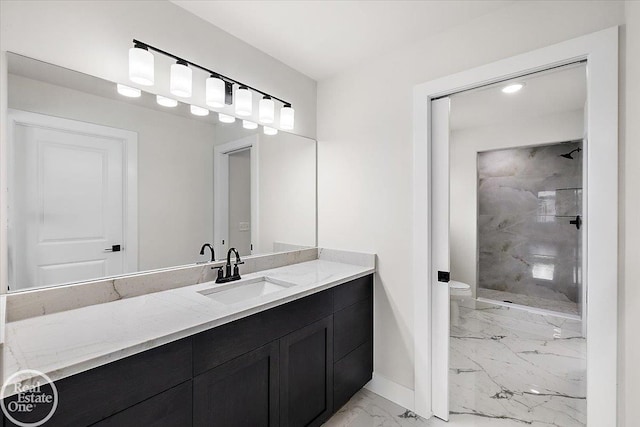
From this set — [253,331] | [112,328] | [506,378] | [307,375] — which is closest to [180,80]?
[112,328]

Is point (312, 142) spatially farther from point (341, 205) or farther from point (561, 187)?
point (561, 187)

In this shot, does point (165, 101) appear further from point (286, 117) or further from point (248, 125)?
point (286, 117)

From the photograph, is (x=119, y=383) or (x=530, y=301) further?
(x=530, y=301)

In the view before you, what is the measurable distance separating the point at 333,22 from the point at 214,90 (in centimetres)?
81

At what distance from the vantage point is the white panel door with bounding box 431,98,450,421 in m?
1.78

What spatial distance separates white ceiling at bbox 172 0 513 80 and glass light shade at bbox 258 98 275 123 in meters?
0.38

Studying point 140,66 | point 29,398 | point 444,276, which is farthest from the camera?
point 444,276

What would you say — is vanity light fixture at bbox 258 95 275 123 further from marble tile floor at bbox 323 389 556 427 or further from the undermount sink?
marble tile floor at bbox 323 389 556 427

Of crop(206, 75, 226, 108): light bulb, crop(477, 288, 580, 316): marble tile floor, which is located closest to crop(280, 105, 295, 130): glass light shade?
crop(206, 75, 226, 108): light bulb

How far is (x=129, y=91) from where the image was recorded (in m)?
1.40

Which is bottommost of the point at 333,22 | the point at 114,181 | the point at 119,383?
the point at 119,383

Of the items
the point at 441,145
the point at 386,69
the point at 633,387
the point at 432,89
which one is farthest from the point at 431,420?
the point at 386,69

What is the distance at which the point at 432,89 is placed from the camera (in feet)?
5.84

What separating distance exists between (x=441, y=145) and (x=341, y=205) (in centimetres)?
84
